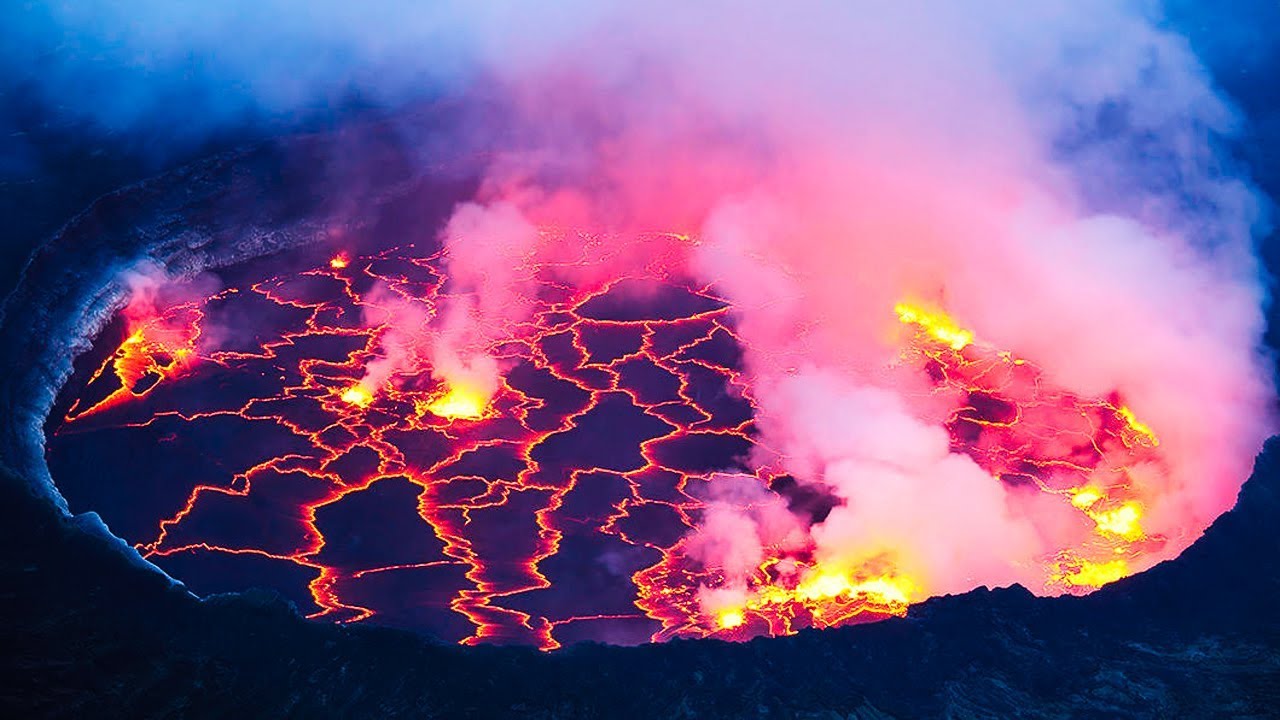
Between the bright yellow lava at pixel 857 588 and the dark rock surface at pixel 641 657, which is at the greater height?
the bright yellow lava at pixel 857 588

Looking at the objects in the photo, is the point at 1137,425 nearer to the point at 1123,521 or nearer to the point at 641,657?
the point at 1123,521

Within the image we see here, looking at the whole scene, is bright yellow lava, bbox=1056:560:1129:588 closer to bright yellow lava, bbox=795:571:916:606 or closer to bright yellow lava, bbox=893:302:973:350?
bright yellow lava, bbox=795:571:916:606

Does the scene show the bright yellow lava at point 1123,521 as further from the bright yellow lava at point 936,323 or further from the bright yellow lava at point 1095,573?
the bright yellow lava at point 936,323

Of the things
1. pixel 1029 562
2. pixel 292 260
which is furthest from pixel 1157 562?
pixel 292 260

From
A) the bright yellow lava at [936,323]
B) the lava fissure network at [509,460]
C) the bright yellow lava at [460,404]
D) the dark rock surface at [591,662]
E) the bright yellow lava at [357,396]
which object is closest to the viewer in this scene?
the dark rock surface at [591,662]

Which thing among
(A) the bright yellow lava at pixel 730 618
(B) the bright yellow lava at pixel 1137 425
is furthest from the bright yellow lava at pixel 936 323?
(A) the bright yellow lava at pixel 730 618

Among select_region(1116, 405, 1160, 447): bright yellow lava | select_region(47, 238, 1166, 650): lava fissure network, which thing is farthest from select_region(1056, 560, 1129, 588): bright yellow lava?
select_region(1116, 405, 1160, 447): bright yellow lava

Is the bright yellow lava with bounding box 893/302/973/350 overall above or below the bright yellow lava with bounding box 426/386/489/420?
above

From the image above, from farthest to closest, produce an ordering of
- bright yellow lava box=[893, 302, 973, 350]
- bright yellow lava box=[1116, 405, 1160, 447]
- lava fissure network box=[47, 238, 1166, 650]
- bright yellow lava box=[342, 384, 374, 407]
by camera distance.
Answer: bright yellow lava box=[893, 302, 973, 350]
bright yellow lava box=[1116, 405, 1160, 447]
bright yellow lava box=[342, 384, 374, 407]
lava fissure network box=[47, 238, 1166, 650]

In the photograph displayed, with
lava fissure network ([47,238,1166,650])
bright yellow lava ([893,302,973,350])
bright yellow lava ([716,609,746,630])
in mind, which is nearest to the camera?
bright yellow lava ([716,609,746,630])
